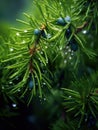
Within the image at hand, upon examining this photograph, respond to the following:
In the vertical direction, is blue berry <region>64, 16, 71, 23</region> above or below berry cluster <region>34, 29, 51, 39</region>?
above

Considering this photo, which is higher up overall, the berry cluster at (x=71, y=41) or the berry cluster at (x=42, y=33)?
the berry cluster at (x=42, y=33)

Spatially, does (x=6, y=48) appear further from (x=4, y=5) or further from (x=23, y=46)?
(x=4, y=5)

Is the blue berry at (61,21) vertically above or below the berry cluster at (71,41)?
above

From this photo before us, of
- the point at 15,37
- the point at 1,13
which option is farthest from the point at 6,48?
the point at 1,13

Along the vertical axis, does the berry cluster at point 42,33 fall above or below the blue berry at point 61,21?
below

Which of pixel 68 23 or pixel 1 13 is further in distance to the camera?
pixel 1 13

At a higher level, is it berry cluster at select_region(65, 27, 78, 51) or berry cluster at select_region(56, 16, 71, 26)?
berry cluster at select_region(56, 16, 71, 26)

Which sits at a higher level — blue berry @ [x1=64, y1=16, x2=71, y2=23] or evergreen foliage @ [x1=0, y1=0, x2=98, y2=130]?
blue berry @ [x1=64, y1=16, x2=71, y2=23]

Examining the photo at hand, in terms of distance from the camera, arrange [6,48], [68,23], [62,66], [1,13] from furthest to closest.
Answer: [1,13] < [62,66] < [6,48] < [68,23]

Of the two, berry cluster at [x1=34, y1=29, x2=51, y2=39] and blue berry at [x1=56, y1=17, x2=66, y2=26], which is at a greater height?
blue berry at [x1=56, y1=17, x2=66, y2=26]

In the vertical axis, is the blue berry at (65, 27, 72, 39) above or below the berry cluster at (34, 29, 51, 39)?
below

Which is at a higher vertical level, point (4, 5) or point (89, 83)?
point (4, 5)
